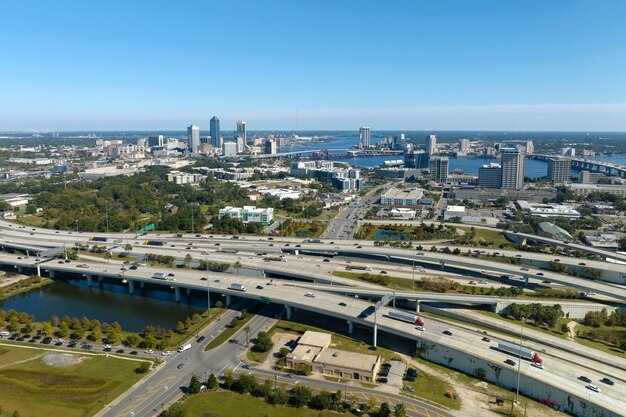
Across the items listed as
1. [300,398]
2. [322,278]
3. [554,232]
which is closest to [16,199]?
[322,278]

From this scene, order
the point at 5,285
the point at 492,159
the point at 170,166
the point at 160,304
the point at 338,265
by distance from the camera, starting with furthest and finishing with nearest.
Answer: the point at 492,159, the point at 170,166, the point at 338,265, the point at 5,285, the point at 160,304

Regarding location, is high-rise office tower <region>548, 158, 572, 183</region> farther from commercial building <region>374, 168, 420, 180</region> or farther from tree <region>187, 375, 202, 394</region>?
tree <region>187, 375, 202, 394</region>

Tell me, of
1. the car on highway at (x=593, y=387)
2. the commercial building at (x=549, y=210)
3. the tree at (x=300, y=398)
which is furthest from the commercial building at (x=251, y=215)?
the car on highway at (x=593, y=387)

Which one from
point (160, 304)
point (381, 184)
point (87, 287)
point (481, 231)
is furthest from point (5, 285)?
point (381, 184)

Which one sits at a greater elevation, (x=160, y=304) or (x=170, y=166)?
(x=170, y=166)

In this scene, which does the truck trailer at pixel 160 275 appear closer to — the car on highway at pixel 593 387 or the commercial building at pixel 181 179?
A: the car on highway at pixel 593 387

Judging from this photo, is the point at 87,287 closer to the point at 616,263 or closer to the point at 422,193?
the point at 616,263

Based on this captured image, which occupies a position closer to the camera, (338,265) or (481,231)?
(338,265)

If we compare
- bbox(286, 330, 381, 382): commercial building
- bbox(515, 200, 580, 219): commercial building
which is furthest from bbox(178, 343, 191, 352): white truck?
bbox(515, 200, 580, 219): commercial building
